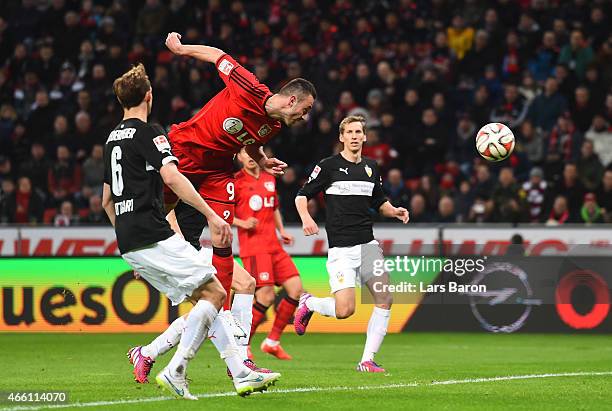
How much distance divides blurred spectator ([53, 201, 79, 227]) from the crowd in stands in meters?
0.03

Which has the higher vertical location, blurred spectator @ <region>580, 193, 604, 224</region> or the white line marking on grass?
blurred spectator @ <region>580, 193, 604, 224</region>

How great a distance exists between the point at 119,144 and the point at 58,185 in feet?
40.8

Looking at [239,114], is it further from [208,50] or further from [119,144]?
[119,144]

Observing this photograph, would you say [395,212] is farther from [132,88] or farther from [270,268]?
[132,88]

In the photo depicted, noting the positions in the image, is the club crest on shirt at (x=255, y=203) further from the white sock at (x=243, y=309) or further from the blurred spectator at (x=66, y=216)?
the blurred spectator at (x=66, y=216)

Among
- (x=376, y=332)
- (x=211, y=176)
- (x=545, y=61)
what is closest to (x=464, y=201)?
(x=545, y=61)

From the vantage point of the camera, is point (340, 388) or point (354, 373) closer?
point (340, 388)

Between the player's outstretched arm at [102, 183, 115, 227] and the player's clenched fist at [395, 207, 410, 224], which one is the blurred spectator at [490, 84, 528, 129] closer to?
the player's clenched fist at [395, 207, 410, 224]

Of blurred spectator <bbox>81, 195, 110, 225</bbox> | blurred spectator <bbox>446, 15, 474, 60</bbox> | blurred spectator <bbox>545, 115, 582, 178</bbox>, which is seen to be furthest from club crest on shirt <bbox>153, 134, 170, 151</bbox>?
blurred spectator <bbox>446, 15, 474, 60</bbox>

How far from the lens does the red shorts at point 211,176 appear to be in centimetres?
920

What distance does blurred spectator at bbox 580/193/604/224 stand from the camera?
17.1 m

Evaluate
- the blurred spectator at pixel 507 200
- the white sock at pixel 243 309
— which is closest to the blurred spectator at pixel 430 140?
the blurred spectator at pixel 507 200

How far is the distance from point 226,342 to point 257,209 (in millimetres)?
5478

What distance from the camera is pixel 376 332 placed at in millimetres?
10859
